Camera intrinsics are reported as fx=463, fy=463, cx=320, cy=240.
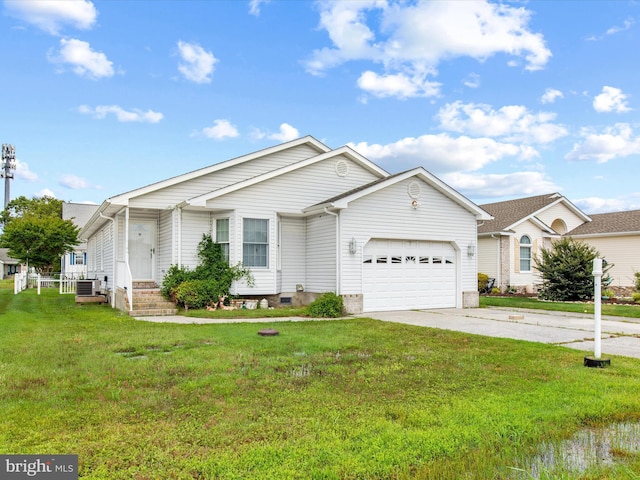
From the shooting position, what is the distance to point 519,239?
24.2 metres

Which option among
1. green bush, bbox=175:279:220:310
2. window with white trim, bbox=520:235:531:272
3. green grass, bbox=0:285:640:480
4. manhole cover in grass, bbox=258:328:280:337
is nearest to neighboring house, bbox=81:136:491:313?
green bush, bbox=175:279:220:310

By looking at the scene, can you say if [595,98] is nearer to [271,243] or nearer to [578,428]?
[271,243]

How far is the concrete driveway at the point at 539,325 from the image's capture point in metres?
8.95

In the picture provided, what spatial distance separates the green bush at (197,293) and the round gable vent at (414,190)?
271 inches

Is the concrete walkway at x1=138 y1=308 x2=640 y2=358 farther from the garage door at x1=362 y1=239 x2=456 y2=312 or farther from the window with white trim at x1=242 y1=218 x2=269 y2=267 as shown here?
the window with white trim at x1=242 y1=218 x2=269 y2=267

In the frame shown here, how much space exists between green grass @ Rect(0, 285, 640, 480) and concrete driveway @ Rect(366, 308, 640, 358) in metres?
1.35

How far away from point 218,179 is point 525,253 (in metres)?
17.2

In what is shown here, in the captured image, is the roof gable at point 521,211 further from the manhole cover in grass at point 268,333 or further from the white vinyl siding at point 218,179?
the manhole cover in grass at point 268,333

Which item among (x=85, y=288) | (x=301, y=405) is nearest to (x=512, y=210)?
(x=85, y=288)

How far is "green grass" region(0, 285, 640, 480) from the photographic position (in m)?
3.44

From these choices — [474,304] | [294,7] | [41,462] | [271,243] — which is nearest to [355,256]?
[271,243]

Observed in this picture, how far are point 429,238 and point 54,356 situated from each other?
1158 cm

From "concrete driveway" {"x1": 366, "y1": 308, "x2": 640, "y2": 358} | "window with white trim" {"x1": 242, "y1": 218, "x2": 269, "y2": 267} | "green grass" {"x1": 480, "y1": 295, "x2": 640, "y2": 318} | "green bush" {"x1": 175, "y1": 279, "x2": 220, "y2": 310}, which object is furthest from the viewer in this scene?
"window with white trim" {"x1": 242, "y1": 218, "x2": 269, "y2": 267}

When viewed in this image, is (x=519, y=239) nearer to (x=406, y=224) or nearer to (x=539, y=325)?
(x=406, y=224)
